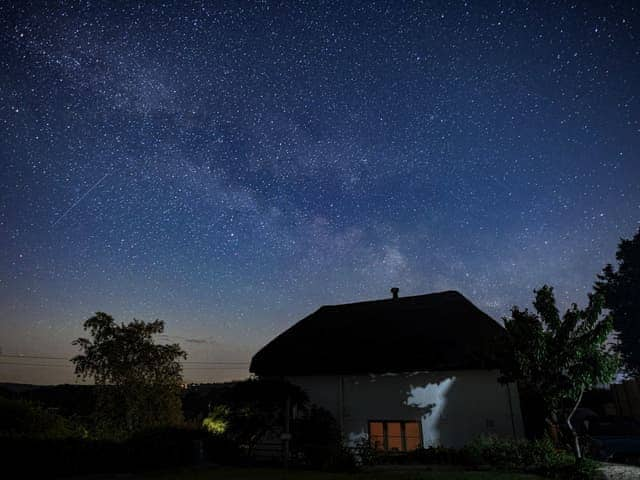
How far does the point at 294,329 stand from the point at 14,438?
14279mm

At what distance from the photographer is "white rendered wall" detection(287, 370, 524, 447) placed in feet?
52.2

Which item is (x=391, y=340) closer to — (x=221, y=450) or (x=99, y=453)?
(x=221, y=450)

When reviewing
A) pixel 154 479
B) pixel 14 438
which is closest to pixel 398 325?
pixel 154 479

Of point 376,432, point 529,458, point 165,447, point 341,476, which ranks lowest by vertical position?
point 341,476

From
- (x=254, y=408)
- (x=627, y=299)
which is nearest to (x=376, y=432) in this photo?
(x=254, y=408)

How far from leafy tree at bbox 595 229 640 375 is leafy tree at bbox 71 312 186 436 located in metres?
32.5

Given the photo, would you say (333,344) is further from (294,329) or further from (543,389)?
(543,389)

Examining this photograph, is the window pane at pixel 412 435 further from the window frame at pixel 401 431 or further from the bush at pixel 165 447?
the bush at pixel 165 447

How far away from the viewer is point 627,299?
1289 inches

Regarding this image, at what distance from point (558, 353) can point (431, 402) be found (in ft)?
19.7

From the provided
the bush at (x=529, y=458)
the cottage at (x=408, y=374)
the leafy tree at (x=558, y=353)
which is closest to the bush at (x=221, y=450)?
the cottage at (x=408, y=374)

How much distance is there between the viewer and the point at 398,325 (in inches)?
811

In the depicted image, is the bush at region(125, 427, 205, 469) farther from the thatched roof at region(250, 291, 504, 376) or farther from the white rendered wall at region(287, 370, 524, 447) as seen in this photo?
the white rendered wall at region(287, 370, 524, 447)

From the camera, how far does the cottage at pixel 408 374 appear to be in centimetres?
1611
